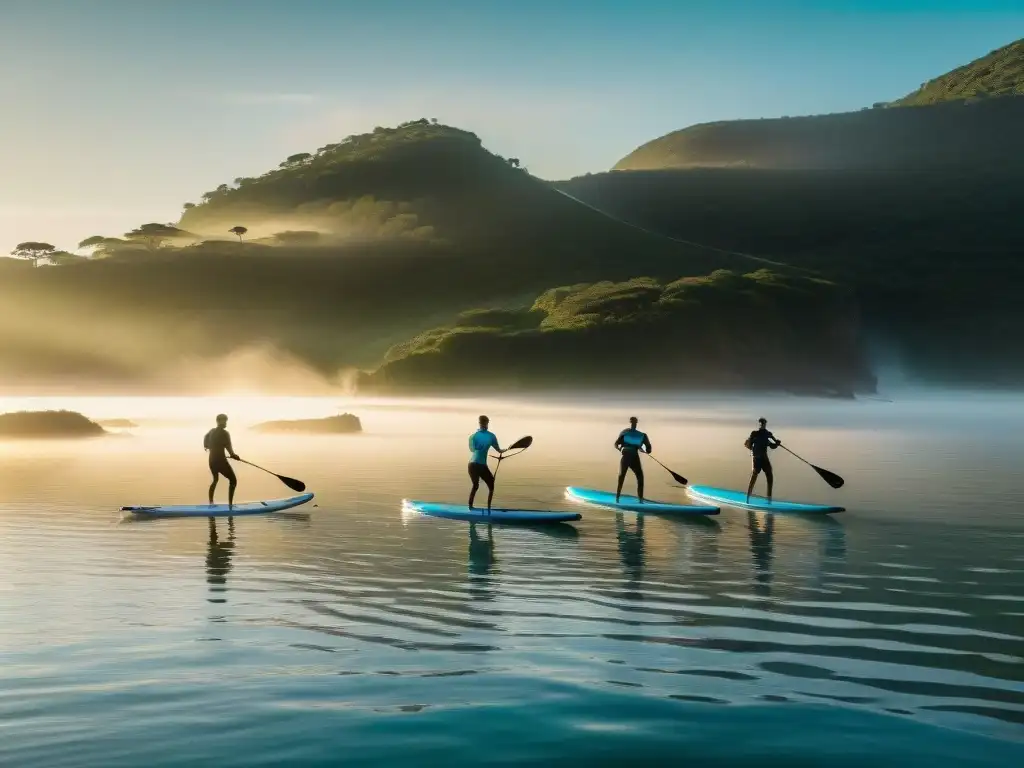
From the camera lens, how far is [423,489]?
42094 mm

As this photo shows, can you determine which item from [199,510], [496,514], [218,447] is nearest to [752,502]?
[496,514]

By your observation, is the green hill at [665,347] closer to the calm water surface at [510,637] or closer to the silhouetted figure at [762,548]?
the calm water surface at [510,637]

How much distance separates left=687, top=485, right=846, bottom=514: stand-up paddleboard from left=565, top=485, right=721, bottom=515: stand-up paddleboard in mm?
1367

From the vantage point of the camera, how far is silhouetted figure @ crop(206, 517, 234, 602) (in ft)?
71.1

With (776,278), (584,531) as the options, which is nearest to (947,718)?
(584,531)

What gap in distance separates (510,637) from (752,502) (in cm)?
1947

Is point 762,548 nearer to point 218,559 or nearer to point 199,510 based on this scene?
point 218,559

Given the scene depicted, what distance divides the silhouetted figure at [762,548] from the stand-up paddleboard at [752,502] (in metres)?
0.49

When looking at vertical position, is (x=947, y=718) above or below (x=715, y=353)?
below

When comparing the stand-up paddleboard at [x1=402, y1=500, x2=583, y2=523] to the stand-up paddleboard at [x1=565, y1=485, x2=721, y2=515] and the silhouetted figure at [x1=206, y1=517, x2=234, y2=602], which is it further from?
the silhouetted figure at [x1=206, y1=517, x2=234, y2=602]

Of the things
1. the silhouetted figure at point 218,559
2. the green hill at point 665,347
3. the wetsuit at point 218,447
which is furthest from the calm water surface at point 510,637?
the green hill at point 665,347

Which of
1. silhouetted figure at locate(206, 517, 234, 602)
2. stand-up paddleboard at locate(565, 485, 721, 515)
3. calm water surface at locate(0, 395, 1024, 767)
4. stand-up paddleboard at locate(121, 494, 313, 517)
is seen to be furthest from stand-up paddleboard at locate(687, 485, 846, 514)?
silhouetted figure at locate(206, 517, 234, 602)

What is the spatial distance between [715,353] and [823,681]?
164493mm

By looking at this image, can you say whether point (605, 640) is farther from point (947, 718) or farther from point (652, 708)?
point (947, 718)
